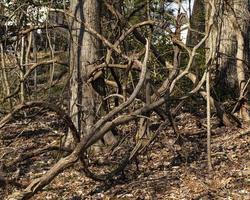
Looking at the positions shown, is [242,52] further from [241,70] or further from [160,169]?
[160,169]

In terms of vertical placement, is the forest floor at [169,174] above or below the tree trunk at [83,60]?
below

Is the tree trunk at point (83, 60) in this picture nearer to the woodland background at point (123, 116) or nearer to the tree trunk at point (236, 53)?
the woodland background at point (123, 116)

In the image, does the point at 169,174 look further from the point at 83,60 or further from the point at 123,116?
the point at 83,60

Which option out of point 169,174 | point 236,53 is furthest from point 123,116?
point 236,53

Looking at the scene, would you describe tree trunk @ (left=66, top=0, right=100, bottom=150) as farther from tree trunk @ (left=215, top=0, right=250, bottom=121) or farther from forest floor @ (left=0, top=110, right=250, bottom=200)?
tree trunk @ (left=215, top=0, right=250, bottom=121)

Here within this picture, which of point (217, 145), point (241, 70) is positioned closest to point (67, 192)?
point (217, 145)

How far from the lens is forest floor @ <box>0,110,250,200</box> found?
5.54 meters

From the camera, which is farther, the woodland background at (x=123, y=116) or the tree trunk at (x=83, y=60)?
the tree trunk at (x=83, y=60)

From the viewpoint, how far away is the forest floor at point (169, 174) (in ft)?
18.2

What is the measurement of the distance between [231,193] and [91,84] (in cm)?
243

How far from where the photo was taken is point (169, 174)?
6066 mm

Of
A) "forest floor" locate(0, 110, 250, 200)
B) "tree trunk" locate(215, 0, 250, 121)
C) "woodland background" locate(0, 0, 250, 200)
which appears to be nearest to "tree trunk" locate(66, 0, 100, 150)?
"woodland background" locate(0, 0, 250, 200)

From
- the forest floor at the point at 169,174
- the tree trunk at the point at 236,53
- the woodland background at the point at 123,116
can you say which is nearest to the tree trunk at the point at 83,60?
the woodland background at the point at 123,116

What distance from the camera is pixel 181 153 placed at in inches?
259
